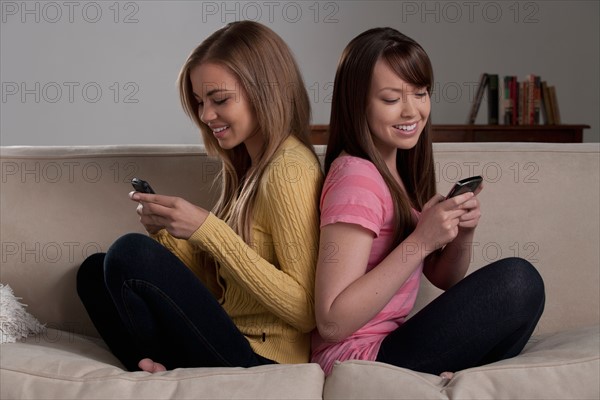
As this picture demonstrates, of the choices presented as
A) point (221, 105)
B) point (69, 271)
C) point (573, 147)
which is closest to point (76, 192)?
point (69, 271)

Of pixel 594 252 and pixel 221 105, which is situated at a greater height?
pixel 221 105

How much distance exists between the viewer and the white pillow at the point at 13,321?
1.69 meters

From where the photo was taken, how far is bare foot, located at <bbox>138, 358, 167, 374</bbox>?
1435 millimetres

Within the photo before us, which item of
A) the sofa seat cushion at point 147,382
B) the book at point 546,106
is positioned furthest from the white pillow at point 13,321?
the book at point 546,106

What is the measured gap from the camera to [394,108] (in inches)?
60.7

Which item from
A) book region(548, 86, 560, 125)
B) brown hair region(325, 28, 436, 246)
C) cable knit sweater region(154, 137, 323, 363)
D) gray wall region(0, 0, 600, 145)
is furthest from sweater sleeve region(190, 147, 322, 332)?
gray wall region(0, 0, 600, 145)

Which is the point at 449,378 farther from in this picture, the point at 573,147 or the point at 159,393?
the point at 573,147

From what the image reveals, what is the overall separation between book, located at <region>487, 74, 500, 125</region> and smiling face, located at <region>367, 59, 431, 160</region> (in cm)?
246

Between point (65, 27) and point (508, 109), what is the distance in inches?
88.6

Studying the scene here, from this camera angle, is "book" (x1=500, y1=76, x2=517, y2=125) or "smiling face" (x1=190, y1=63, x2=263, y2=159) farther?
"book" (x1=500, y1=76, x2=517, y2=125)

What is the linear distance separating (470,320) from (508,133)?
262cm

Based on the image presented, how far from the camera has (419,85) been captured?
1565 millimetres

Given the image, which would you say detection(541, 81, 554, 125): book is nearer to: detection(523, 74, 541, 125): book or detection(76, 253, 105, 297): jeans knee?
detection(523, 74, 541, 125): book

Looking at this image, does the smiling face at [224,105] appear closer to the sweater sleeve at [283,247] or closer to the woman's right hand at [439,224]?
the sweater sleeve at [283,247]
